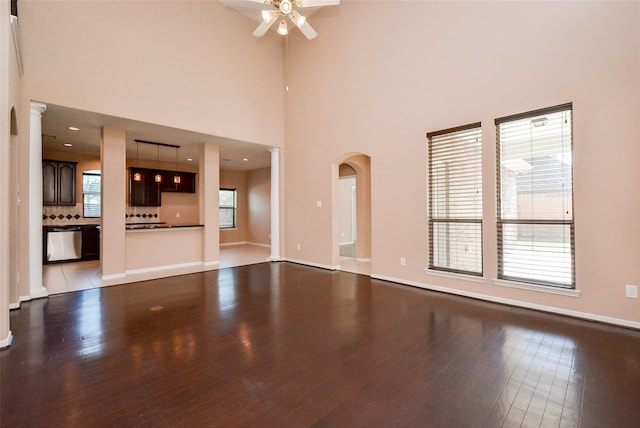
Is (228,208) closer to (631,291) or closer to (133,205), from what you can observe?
(133,205)

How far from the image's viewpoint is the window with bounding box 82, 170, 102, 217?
7.55m

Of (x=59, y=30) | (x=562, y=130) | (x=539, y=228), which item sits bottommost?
(x=539, y=228)

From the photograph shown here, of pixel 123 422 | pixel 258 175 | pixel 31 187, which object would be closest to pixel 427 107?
pixel 123 422

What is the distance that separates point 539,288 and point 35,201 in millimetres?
6754

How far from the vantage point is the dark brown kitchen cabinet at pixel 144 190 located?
25.9 feet

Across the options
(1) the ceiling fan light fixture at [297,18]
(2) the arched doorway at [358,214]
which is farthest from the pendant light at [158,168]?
(1) the ceiling fan light fixture at [297,18]

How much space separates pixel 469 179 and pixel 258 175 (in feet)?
24.7

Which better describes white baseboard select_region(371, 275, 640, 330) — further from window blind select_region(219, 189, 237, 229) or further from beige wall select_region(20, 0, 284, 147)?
window blind select_region(219, 189, 237, 229)

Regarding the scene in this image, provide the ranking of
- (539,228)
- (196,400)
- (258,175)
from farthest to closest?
(258,175) → (539,228) → (196,400)

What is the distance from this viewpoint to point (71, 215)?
24.0 ft

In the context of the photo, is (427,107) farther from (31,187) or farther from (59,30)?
(31,187)

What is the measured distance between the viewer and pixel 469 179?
13.6 ft

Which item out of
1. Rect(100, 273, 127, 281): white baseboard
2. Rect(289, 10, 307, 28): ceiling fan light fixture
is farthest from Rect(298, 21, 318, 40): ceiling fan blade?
Rect(100, 273, 127, 281): white baseboard

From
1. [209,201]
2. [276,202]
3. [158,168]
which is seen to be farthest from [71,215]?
[276,202]
